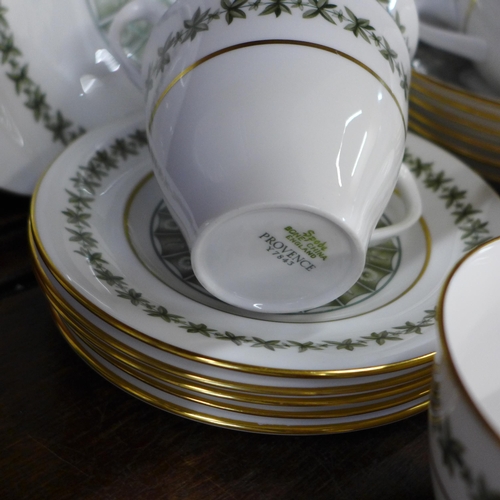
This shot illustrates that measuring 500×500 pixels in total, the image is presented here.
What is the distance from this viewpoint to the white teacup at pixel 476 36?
48 cm

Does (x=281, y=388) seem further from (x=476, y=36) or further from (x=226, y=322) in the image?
(x=476, y=36)

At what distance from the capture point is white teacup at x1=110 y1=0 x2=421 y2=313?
0.29m

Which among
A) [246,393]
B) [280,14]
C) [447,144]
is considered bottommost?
[447,144]

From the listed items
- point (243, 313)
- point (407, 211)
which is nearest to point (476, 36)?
point (407, 211)

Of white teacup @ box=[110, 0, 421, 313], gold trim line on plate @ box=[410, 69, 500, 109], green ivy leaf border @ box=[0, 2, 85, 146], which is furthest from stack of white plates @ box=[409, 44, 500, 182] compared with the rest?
green ivy leaf border @ box=[0, 2, 85, 146]

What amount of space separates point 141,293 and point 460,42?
36 centimetres

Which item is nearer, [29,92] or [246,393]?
[246,393]

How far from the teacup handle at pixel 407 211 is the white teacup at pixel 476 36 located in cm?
17

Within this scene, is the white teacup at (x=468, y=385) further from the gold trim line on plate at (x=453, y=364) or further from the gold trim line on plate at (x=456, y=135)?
the gold trim line on plate at (x=456, y=135)

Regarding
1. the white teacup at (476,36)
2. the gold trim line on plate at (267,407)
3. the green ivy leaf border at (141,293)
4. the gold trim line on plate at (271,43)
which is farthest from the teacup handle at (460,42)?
the gold trim line on plate at (267,407)

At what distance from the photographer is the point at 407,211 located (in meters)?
0.39

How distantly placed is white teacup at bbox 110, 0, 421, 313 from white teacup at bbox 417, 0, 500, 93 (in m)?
0.20

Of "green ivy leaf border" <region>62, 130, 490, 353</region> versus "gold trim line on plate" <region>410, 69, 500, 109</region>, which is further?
"gold trim line on plate" <region>410, 69, 500, 109</region>

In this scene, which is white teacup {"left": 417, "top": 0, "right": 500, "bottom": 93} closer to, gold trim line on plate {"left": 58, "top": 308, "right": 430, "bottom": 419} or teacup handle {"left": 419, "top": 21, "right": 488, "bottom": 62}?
teacup handle {"left": 419, "top": 21, "right": 488, "bottom": 62}
